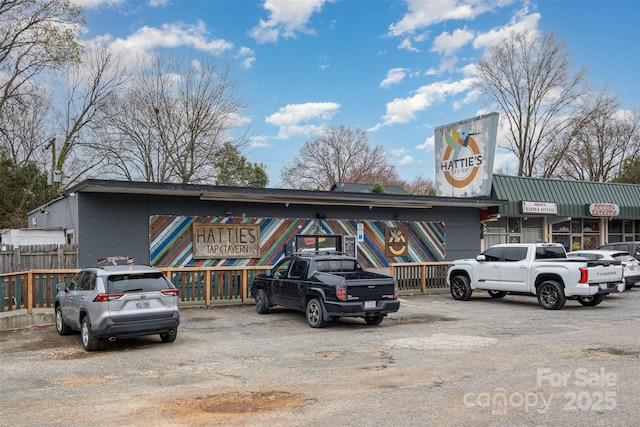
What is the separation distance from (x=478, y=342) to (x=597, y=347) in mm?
1978

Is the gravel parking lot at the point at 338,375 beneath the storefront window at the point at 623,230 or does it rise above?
beneath

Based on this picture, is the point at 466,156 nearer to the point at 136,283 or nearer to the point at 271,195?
the point at 271,195

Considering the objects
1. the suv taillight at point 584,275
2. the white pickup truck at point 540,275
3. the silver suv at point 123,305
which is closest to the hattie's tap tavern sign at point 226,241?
the white pickup truck at point 540,275

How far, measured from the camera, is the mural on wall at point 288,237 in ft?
58.2

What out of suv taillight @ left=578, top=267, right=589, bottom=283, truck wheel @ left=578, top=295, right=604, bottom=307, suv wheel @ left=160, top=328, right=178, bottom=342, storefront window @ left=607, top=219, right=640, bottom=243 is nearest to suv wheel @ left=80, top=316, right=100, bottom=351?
suv wheel @ left=160, top=328, right=178, bottom=342

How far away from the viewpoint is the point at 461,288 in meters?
18.4

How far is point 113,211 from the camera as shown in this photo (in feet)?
55.3

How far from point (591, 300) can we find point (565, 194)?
1193 centimetres

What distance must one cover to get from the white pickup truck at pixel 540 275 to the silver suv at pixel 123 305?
33.1 feet

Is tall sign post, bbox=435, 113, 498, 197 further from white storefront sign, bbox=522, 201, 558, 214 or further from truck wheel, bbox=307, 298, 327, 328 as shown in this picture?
truck wheel, bbox=307, 298, 327, 328

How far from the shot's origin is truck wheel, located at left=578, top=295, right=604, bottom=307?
1628 cm

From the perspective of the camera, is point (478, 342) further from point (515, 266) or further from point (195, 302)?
point (195, 302)

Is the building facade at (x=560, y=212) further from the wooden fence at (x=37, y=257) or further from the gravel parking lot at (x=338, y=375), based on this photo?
the wooden fence at (x=37, y=257)

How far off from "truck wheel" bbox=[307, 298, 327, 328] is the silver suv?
313cm
